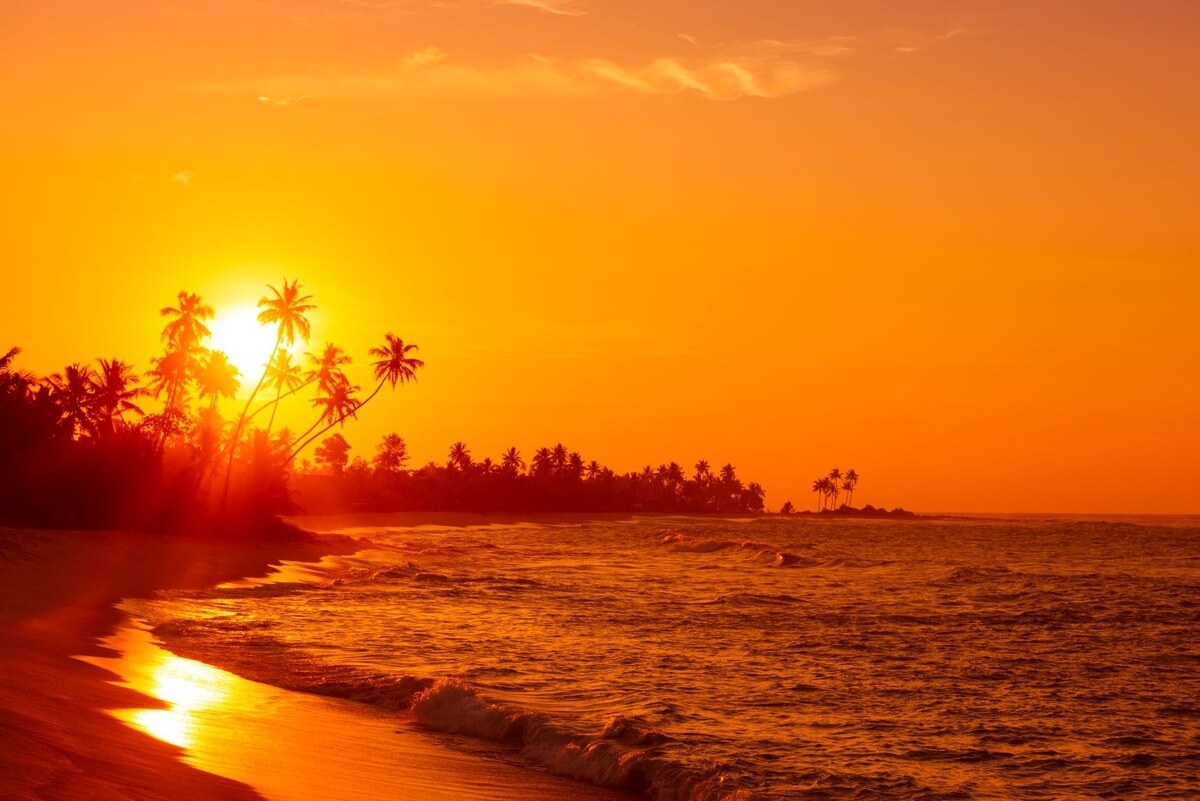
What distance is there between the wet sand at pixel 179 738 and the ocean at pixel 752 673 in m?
1.05

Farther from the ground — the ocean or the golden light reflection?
the golden light reflection

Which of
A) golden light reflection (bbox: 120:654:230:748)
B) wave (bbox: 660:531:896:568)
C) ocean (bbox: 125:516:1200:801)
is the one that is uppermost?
golden light reflection (bbox: 120:654:230:748)

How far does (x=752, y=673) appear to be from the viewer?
77.4ft

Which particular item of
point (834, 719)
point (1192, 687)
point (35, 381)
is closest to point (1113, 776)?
point (834, 719)

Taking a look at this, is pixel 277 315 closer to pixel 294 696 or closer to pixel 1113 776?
pixel 294 696

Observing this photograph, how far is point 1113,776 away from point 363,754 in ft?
35.8

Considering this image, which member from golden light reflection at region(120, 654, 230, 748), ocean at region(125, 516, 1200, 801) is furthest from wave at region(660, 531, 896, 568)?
golden light reflection at region(120, 654, 230, 748)

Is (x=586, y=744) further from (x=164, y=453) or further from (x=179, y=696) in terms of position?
(x=164, y=453)

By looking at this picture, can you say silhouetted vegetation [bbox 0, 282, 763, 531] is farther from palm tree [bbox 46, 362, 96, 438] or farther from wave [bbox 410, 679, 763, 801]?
wave [bbox 410, 679, 763, 801]

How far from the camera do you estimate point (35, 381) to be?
159 feet

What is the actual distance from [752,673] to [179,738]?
45.2 feet

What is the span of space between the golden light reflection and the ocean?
1.02 meters

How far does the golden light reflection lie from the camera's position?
13352 mm

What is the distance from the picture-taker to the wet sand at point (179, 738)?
1030 centimetres
